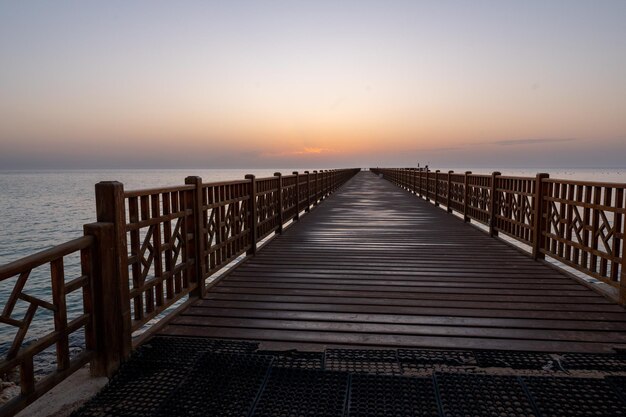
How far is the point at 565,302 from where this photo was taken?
4863 millimetres

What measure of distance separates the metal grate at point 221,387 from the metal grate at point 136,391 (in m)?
0.10

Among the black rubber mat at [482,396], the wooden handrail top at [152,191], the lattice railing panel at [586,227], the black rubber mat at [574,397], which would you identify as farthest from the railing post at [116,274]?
the lattice railing panel at [586,227]

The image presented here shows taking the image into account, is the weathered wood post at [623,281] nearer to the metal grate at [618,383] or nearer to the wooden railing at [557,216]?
the wooden railing at [557,216]

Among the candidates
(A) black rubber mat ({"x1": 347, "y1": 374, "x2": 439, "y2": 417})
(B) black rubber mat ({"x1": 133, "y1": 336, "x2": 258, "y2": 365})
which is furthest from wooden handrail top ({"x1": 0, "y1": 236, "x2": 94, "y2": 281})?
(A) black rubber mat ({"x1": 347, "y1": 374, "x2": 439, "y2": 417})

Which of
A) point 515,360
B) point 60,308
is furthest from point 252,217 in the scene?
point 515,360

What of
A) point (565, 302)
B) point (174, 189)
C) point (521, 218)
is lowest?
point (565, 302)

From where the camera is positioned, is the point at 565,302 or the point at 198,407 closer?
the point at 198,407

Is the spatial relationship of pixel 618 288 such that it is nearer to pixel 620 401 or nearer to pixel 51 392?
pixel 620 401

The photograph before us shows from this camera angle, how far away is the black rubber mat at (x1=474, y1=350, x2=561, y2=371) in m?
3.29

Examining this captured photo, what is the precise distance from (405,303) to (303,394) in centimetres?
223

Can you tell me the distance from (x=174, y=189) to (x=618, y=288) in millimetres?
5111

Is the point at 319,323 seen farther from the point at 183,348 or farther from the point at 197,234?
the point at 197,234

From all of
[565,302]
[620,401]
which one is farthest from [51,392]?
[565,302]

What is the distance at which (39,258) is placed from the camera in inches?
104
